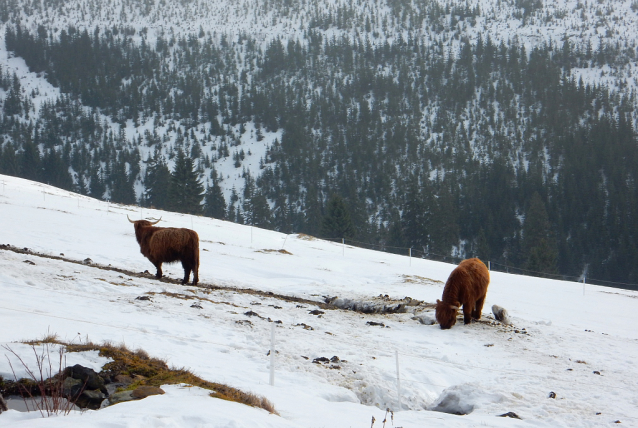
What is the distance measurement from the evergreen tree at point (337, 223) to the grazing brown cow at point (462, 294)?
55243mm

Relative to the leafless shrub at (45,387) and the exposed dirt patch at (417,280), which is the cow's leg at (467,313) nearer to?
the exposed dirt patch at (417,280)

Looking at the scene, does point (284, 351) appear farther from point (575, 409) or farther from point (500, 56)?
point (500, 56)

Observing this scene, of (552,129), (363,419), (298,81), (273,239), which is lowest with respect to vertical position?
(273,239)

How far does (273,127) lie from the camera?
17188cm

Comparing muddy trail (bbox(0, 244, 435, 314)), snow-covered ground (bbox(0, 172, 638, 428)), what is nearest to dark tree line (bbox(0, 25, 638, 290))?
muddy trail (bbox(0, 244, 435, 314))

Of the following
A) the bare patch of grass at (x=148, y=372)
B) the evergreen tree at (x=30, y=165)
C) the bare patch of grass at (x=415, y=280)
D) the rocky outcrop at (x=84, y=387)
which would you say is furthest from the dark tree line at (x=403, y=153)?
the rocky outcrop at (x=84, y=387)

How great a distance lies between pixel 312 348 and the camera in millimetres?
10047

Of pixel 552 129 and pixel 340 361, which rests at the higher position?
pixel 552 129

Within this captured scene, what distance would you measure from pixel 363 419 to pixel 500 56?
203758 millimetres

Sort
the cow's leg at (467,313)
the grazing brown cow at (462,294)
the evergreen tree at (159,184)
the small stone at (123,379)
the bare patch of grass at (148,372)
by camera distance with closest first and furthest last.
Result: the bare patch of grass at (148,372), the small stone at (123,379), the grazing brown cow at (462,294), the cow's leg at (467,313), the evergreen tree at (159,184)

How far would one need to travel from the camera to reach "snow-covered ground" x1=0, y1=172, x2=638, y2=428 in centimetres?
658

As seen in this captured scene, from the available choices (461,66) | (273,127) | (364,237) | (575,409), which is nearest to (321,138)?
(273,127)

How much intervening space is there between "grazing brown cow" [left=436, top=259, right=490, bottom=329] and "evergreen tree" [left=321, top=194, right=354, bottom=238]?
55.2m

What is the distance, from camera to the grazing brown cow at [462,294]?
1344 cm
